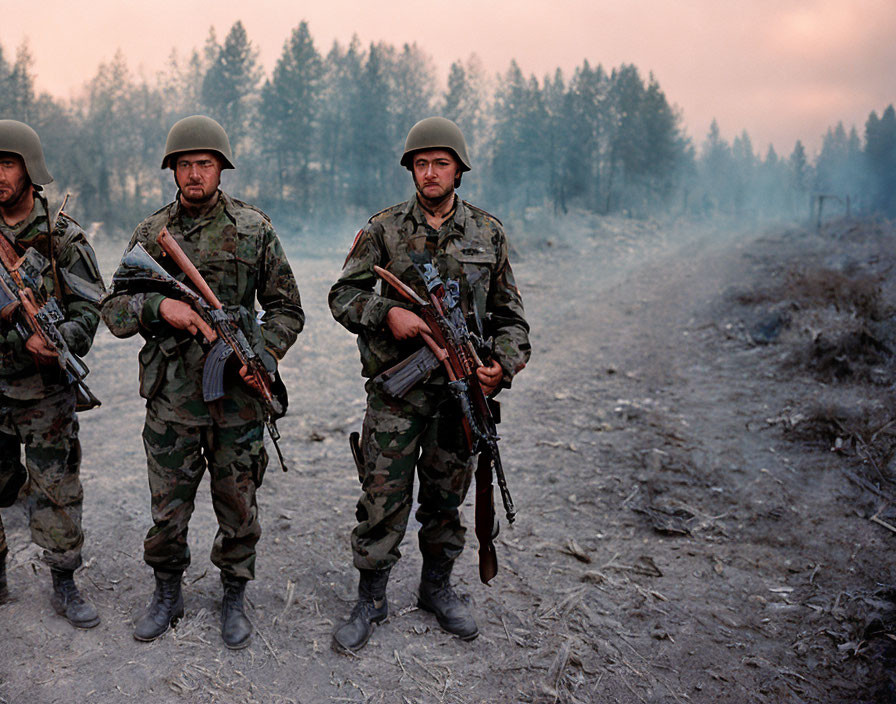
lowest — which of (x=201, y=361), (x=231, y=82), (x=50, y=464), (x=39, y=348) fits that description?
(x=50, y=464)

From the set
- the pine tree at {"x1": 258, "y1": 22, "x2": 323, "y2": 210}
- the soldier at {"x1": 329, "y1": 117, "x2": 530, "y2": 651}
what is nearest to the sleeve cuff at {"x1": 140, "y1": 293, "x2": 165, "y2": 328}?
the soldier at {"x1": 329, "y1": 117, "x2": 530, "y2": 651}

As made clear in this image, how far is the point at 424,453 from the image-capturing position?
11.2 feet

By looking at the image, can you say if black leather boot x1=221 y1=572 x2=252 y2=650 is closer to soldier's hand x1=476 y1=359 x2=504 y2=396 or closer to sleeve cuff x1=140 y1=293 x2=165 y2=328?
sleeve cuff x1=140 y1=293 x2=165 y2=328

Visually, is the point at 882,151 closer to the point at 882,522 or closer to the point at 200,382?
the point at 882,522

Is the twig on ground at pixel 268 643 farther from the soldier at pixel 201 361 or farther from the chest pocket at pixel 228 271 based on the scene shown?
the chest pocket at pixel 228 271

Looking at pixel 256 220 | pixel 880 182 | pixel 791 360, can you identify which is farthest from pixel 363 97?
pixel 880 182

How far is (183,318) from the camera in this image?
116 inches

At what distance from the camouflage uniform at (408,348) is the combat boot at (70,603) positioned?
146 centimetres

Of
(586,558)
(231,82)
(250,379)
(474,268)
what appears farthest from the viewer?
(231,82)

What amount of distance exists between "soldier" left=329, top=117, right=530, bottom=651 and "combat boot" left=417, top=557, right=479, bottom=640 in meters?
0.02

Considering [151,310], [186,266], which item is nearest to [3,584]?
[151,310]

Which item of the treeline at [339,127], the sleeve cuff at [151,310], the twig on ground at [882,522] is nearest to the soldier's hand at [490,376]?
the sleeve cuff at [151,310]

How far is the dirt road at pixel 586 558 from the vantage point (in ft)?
10.00

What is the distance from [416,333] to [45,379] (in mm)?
2014
